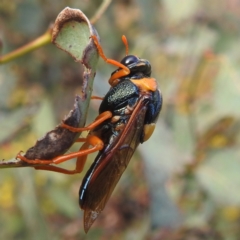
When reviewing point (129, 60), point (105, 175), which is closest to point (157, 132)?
point (129, 60)

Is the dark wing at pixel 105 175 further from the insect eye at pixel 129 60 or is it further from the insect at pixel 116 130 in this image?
the insect eye at pixel 129 60

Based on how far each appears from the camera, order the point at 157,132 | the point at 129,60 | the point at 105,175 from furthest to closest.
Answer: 1. the point at 157,132
2. the point at 129,60
3. the point at 105,175

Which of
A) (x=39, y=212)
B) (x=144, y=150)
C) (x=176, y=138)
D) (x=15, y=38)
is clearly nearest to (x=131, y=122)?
(x=144, y=150)

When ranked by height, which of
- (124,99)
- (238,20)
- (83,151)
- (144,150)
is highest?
(238,20)

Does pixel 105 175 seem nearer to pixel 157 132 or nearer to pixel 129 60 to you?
pixel 129 60

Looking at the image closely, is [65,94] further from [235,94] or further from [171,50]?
[235,94]

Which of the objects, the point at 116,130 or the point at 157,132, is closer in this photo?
the point at 116,130

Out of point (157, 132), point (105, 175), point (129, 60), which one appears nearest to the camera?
point (105, 175)
